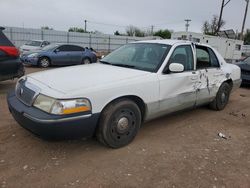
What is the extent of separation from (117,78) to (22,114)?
4.39 feet

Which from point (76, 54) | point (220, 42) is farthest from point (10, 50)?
point (220, 42)

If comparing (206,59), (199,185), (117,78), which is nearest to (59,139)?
(117,78)

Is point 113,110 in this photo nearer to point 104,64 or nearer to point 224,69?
point 104,64

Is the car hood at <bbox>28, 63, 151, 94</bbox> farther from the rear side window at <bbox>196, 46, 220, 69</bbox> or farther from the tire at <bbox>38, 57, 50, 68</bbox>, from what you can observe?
the tire at <bbox>38, 57, 50, 68</bbox>

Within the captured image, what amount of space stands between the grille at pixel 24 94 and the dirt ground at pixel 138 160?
0.72 metres

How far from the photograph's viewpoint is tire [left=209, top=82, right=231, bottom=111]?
5527 millimetres

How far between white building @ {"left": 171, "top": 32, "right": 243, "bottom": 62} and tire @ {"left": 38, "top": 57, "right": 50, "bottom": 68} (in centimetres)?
1173

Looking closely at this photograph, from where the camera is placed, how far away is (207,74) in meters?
4.92

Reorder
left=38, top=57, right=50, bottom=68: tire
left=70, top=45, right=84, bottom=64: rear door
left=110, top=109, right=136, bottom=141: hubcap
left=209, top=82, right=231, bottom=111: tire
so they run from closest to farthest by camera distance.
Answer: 1. left=110, top=109, right=136, bottom=141: hubcap
2. left=209, top=82, right=231, bottom=111: tire
3. left=38, top=57, right=50, bottom=68: tire
4. left=70, top=45, right=84, bottom=64: rear door

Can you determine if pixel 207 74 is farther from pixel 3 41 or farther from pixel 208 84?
pixel 3 41

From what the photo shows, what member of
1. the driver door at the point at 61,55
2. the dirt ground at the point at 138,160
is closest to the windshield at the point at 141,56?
the dirt ground at the point at 138,160

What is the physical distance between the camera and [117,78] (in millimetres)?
3465

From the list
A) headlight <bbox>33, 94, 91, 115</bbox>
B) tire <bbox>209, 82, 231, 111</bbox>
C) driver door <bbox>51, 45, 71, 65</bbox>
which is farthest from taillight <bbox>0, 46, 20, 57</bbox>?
driver door <bbox>51, 45, 71, 65</bbox>

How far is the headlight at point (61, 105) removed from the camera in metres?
2.90
